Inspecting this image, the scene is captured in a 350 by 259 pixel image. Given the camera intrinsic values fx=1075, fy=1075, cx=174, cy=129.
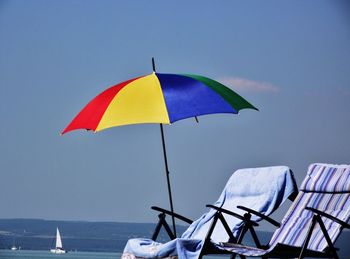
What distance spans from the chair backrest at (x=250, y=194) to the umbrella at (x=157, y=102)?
0.85ft

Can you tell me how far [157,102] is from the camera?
6301 mm

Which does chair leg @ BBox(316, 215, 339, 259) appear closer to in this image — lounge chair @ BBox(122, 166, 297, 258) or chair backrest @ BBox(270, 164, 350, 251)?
chair backrest @ BBox(270, 164, 350, 251)

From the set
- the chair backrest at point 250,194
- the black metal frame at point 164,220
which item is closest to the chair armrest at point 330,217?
the chair backrest at point 250,194

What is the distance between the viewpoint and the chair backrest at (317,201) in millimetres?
5996

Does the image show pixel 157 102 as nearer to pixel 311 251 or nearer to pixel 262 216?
pixel 262 216

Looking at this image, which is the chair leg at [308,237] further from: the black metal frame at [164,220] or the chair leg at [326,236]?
the black metal frame at [164,220]

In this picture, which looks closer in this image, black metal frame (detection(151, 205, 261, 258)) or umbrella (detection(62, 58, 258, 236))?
black metal frame (detection(151, 205, 261, 258))

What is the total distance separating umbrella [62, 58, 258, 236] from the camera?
6.26 meters

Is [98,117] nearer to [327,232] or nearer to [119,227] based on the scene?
[327,232]

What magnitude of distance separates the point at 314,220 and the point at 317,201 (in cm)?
59

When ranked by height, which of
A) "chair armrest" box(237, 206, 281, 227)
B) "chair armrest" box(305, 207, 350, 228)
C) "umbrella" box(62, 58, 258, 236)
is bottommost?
"chair armrest" box(237, 206, 281, 227)

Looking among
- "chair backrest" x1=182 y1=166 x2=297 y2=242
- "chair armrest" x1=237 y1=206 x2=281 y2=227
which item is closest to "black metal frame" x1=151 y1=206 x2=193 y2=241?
"chair backrest" x1=182 y1=166 x2=297 y2=242

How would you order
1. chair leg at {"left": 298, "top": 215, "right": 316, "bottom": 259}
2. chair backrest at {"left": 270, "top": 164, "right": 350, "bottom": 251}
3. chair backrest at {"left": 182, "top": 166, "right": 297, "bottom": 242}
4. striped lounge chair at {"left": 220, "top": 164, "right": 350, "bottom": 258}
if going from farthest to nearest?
1. chair backrest at {"left": 182, "top": 166, "right": 297, "bottom": 242}
2. chair backrest at {"left": 270, "top": 164, "right": 350, "bottom": 251}
3. striped lounge chair at {"left": 220, "top": 164, "right": 350, "bottom": 258}
4. chair leg at {"left": 298, "top": 215, "right": 316, "bottom": 259}

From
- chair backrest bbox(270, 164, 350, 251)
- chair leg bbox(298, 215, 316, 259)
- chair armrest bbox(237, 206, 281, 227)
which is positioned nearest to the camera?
chair leg bbox(298, 215, 316, 259)
